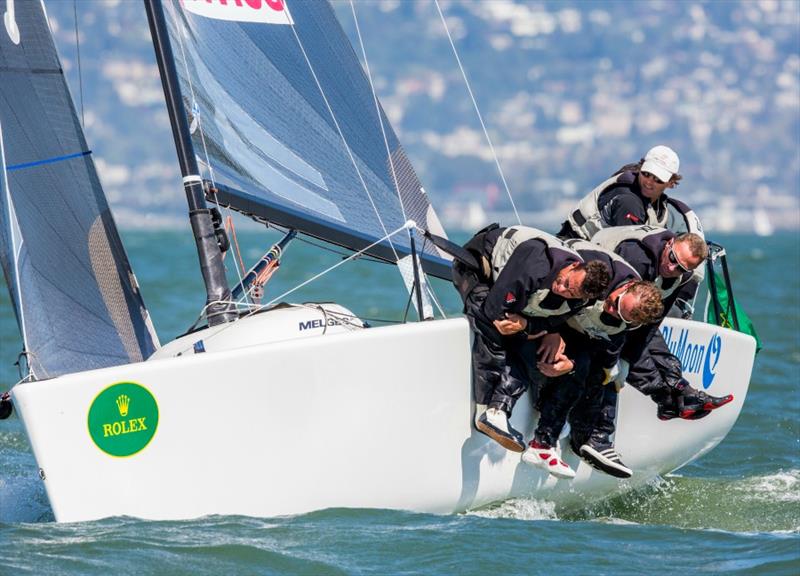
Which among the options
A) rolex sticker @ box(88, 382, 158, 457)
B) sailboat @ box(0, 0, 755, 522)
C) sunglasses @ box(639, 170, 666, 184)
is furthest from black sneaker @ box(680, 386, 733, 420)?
rolex sticker @ box(88, 382, 158, 457)

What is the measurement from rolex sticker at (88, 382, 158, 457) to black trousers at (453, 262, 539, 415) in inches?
37.8

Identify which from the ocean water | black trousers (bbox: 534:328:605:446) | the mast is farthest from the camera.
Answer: the mast

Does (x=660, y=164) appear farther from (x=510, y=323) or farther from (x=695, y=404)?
(x=510, y=323)

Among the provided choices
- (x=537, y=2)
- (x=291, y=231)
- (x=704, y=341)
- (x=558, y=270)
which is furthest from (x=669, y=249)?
(x=537, y=2)

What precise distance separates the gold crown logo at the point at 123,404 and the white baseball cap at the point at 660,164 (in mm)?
1843

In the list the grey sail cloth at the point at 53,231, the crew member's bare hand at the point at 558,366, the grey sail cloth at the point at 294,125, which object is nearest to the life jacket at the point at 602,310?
the crew member's bare hand at the point at 558,366

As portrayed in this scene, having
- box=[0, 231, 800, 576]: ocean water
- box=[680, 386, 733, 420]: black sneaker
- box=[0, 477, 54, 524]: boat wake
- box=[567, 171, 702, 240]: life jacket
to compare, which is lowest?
box=[0, 231, 800, 576]: ocean water

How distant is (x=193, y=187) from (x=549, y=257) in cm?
130

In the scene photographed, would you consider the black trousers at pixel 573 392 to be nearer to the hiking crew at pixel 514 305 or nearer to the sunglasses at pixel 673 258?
the hiking crew at pixel 514 305

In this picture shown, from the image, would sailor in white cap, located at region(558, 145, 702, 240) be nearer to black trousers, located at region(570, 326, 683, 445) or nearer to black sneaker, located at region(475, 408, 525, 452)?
black trousers, located at region(570, 326, 683, 445)

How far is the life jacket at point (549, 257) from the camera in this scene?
13.1ft

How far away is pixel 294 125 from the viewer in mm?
5141

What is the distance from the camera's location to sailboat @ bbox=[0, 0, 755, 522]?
13.0 feet

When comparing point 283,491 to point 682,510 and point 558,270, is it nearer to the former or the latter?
point 558,270
